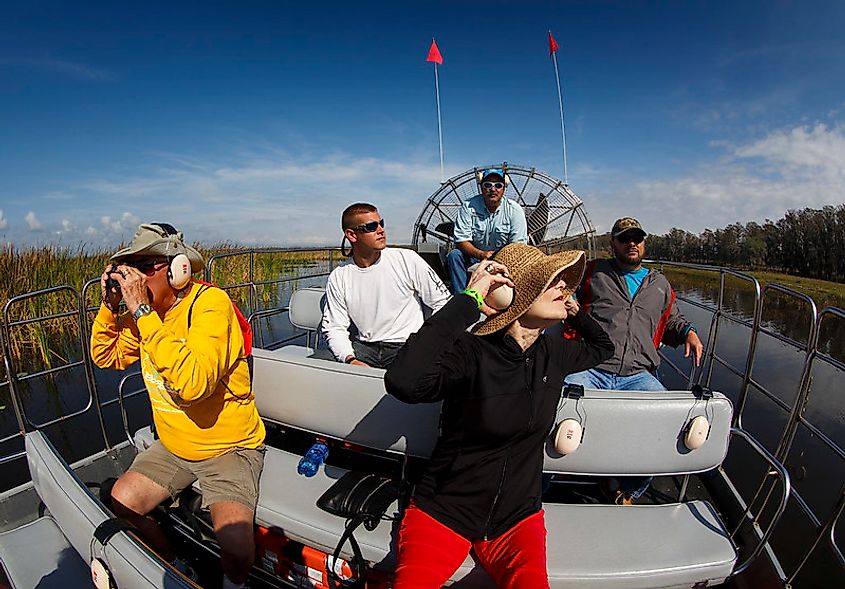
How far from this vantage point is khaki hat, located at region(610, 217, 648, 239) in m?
2.79

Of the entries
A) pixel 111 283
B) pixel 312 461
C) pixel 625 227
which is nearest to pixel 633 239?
pixel 625 227

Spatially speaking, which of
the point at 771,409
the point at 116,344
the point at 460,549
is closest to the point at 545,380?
the point at 460,549

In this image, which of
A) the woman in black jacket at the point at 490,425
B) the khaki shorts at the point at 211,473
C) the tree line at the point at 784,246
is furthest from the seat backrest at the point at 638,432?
the tree line at the point at 784,246

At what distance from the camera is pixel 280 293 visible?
13336 mm

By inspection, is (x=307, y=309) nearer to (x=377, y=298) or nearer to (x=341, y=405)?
(x=377, y=298)

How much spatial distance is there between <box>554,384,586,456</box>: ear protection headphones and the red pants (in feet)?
1.22

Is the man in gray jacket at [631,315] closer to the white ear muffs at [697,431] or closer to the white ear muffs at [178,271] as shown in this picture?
the white ear muffs at [697,431]

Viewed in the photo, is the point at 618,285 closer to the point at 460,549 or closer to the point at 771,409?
the point at 460,549

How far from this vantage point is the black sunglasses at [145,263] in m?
1.89

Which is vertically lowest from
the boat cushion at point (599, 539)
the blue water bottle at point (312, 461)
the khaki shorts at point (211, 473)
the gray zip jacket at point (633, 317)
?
the boat cushion at point (599, 539)

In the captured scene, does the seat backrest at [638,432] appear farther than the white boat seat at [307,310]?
No

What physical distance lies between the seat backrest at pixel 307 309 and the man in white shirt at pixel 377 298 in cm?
143

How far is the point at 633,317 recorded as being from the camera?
273 centimetres

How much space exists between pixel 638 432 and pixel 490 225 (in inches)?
97.3
